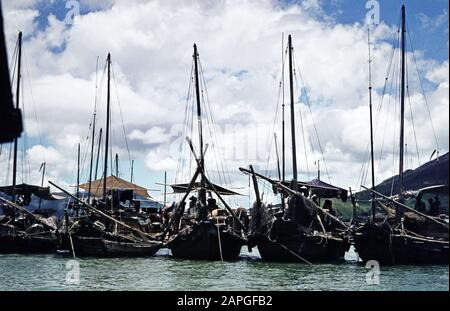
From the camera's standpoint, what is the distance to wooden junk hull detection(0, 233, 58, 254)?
3847 centimetres

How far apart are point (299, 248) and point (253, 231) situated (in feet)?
10.3

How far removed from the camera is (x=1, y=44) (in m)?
5.45

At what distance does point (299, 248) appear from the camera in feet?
102

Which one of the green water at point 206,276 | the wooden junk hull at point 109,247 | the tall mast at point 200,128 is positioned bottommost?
the green water at point 206,276

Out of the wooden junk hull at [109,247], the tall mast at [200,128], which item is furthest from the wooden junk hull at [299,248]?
the wooden junk hull at [109,247]

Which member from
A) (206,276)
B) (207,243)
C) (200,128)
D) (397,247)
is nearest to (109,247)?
(207,243)

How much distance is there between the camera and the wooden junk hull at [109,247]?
3506 cm

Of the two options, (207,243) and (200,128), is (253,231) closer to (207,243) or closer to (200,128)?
(207,243)

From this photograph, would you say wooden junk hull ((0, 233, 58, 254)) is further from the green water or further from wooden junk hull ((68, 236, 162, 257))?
the green water

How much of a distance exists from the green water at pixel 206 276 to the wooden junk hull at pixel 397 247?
2.46 ft

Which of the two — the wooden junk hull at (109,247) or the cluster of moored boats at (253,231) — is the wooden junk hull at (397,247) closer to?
the cluster of moored boats at (253,231)

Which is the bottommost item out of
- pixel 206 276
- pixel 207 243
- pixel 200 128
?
pixel 206 276
